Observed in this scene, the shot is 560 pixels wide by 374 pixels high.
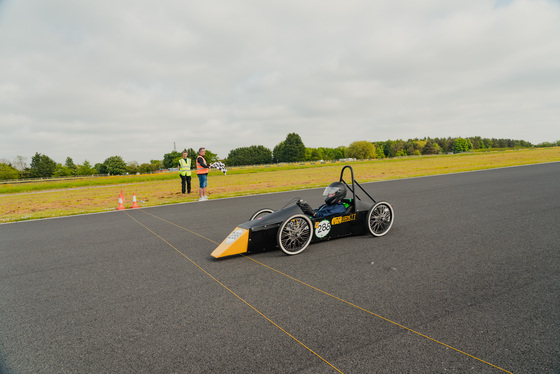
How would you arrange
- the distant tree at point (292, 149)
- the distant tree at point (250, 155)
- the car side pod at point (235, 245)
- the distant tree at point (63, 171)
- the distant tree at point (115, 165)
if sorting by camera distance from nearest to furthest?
the car side pod at point (235, 245) < the distant tree at point (63, 171) < the distant tree at point (115, 165) < the distant tree at point (292, 149) < the distant tree at point (250, 155)

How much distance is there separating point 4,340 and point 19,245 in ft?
16.0

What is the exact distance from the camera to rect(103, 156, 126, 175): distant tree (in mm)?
123312

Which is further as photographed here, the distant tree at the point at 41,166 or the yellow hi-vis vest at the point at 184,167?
the distant tree at the point at 41,166

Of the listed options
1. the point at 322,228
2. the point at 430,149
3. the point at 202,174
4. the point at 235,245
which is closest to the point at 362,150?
the point at 430,149

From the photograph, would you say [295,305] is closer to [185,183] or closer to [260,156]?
[185,183]

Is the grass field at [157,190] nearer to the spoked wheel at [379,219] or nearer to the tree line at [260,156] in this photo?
the spoked wheel at [379,219]

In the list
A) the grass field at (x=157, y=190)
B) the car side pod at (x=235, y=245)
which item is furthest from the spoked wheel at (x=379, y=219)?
the grass field at (x=157, y=190)

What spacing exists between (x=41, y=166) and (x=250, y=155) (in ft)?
279

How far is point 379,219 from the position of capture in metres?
6.06

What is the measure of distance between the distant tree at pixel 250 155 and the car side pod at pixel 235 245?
142 metres

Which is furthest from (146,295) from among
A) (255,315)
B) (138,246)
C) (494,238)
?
(494,238)

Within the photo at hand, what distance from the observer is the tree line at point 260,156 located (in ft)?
326

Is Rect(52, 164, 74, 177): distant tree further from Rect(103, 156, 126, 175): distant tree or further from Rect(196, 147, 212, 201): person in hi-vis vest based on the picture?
Rect(196, 147, 212, 201): person in hi-vis vest

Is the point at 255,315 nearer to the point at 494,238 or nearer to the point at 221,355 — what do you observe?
the point at 221,355
